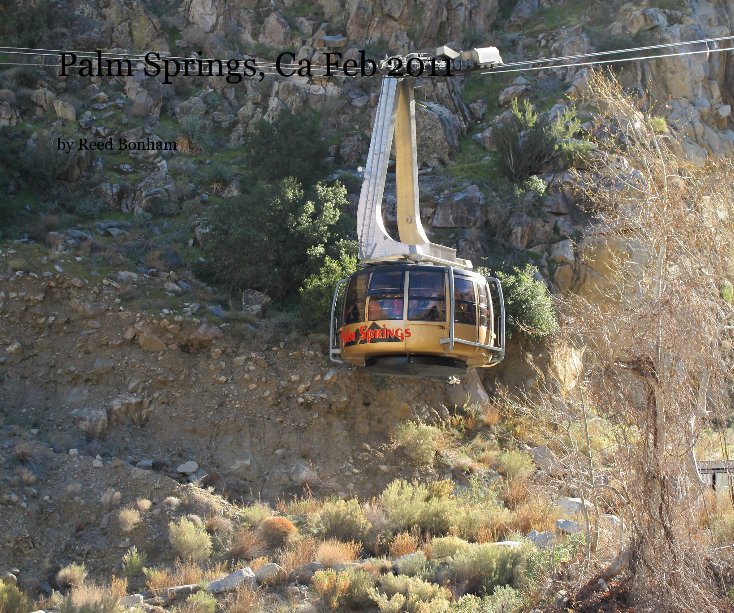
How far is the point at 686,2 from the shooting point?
39.5m

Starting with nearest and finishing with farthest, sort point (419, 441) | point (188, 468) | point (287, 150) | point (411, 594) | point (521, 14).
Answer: point (411, 594), point (188, 468), point (419, 441), point (287, 150), point (521, 14)

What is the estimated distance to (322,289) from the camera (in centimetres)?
2205

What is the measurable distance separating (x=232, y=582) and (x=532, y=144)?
19.5 meters

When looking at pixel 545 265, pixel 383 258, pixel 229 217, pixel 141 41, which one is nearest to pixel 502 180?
pixel 545 265

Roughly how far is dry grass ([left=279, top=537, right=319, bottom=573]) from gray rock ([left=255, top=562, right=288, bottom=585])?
19 centimetres

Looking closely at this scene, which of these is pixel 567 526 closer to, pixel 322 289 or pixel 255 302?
pixel 322 289

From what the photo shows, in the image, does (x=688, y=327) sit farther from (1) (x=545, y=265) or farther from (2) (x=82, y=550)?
(1) (x=545, y=265)

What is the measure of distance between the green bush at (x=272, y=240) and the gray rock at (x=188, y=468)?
6026 millimetres

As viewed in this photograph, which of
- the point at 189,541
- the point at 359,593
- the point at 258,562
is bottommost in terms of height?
the point at 359,593

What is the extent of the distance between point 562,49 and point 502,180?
10135 millimetres

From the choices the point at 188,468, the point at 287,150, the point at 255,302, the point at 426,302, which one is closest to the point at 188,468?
the point at 188,468

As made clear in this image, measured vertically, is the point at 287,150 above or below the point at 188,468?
above

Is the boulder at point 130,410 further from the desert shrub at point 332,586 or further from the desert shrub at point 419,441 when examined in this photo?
the desert shrub at point 332,586

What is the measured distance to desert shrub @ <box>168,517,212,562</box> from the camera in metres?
16.3
